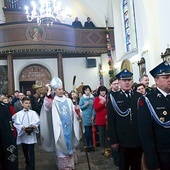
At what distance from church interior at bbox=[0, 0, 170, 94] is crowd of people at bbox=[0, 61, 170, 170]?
6.25 meters

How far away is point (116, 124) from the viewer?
3598 millimetres

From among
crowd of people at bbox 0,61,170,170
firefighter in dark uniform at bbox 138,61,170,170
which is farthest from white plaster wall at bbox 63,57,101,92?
firefighter in dark uniform at bbox 138,61,170,170

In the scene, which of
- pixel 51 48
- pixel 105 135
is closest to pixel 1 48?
pixel 51 48

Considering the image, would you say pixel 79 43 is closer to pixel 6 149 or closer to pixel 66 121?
pixel 66 121

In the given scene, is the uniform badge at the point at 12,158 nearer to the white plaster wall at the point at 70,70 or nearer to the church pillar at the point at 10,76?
the church pillar at the point at 10,76

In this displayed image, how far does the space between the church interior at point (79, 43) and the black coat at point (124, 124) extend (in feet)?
24.7

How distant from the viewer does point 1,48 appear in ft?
46.7

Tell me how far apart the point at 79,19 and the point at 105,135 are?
43.9 feet

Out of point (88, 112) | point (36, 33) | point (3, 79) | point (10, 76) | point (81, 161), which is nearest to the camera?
point (81, 161)

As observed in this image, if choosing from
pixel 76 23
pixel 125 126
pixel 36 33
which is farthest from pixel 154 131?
pixel 76 23

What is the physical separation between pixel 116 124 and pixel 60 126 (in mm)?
1574

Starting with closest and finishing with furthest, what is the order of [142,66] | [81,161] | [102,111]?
[81,161]
[102,111]
[142,66]

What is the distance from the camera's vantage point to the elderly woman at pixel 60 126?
15.8 ft

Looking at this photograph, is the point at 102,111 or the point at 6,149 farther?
the point at 102,111
